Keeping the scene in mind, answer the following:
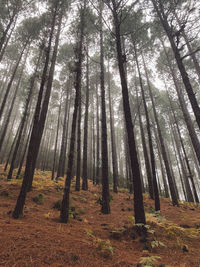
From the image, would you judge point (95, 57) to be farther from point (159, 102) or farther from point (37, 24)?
point (159, 102)

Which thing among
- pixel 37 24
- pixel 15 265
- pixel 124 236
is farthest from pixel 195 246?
pixel 37 24

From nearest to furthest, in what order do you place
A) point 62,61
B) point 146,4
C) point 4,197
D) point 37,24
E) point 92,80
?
point 4,197, point 146,4, point 37,24, point 62,61, point 92,80

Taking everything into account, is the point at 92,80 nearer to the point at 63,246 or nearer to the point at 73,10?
the point at 73,10

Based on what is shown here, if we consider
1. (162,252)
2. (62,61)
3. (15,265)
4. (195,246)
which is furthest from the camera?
(62,61)

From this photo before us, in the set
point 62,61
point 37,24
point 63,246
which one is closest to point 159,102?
point 62,61

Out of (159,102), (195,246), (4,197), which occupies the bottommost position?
(195,246)

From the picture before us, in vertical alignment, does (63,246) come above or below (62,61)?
below

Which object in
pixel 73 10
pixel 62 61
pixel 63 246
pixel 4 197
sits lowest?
pixel 63 246

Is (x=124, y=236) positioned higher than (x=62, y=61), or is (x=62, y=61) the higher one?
(x=62, y=61)

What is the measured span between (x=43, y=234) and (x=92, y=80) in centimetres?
1446

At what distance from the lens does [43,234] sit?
285 cm

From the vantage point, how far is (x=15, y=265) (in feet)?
5.99

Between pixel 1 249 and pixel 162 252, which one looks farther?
pixel 162 252

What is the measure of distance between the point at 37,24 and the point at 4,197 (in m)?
12.7
